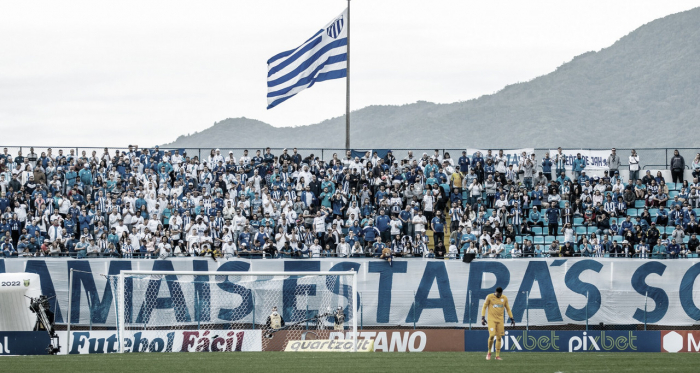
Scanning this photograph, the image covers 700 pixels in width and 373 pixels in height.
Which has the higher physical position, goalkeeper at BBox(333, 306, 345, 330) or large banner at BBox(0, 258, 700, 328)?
large banner at BBox(0, 258, 700, 328)

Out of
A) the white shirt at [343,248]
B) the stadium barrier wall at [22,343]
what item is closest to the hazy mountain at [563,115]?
the white shirt at [343,248]

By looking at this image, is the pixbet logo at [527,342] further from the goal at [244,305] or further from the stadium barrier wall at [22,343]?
the stadium barrier wall at [22,343]

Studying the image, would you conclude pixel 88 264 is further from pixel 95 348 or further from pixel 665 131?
pixel 665 131

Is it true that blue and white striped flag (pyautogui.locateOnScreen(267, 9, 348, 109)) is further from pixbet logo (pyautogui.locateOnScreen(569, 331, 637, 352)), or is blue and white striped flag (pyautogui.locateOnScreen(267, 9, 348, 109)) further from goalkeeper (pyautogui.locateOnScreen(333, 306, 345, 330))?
pixbet logo (pyautogui.locateOnScreen(569, 331, 637, 352))

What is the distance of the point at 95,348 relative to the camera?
2623cm

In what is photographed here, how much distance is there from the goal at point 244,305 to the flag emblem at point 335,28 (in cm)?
1303

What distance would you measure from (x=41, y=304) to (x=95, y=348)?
2.04m

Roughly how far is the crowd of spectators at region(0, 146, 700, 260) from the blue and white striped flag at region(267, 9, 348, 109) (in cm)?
274

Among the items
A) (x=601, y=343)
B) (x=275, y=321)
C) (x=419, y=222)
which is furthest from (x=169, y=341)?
(x=601, y=343)

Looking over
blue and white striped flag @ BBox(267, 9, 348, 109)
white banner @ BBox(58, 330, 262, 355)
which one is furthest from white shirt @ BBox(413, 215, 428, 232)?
white banner @ BBox(58, 330, 262, 355)

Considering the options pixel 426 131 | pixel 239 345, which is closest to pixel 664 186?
pixel 239 345

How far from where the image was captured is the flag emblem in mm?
37344

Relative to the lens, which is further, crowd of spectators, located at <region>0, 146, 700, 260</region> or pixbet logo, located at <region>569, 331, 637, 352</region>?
crowd of spectators, located at <region>0, 146, 700, 260</region>

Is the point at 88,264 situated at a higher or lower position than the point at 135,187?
lower
